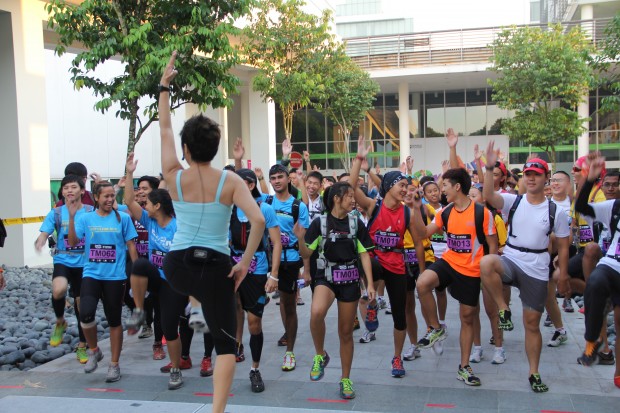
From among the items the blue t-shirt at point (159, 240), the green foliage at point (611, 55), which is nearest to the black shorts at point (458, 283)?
the blue t-shirt at point (159, 240)

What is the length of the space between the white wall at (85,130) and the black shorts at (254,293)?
13.7 metres

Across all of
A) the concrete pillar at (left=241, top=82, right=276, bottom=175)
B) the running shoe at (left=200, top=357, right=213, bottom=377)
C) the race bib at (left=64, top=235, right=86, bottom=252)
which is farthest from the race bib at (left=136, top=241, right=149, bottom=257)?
the concrete pillar at (left=241, top=82, right=276, bottom=175)

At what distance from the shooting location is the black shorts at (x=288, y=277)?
659cm

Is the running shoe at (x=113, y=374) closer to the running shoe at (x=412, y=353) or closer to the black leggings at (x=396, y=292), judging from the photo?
the black leggings at (x=396, y=292)

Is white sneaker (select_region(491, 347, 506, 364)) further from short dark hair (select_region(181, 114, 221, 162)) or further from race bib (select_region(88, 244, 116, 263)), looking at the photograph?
short dark hair (select_region(181, 114, 221, 162))

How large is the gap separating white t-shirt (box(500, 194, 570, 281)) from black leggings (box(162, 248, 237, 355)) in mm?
2939

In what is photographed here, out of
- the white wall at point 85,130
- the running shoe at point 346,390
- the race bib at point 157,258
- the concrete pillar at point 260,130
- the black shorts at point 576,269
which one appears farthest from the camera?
the concrete pillar at point 260,130

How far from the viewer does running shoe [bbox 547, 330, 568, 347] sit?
7.12m

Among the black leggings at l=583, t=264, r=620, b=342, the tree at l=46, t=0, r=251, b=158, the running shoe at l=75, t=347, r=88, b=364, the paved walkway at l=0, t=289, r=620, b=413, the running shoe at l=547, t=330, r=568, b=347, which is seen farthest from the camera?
the tree at l=46, t=0, r=251, b=158

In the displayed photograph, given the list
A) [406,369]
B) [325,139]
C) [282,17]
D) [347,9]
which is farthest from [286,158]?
[347,9]

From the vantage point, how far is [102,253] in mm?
6020

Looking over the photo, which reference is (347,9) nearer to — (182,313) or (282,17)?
(282,17)

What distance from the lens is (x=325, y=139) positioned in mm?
38625

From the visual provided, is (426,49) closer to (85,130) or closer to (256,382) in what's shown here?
(85,130)
